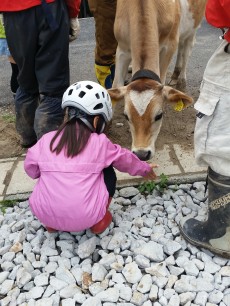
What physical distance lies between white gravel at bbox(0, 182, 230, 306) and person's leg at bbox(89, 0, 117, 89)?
2.07 m

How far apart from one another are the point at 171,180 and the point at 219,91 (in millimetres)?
1141

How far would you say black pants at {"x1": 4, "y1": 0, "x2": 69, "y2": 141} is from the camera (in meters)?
3.42

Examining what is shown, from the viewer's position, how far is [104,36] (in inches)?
188

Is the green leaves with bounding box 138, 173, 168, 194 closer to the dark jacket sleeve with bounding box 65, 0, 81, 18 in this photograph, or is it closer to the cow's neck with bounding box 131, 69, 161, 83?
the cow's neck with bounding box 131, 69, 161, 83

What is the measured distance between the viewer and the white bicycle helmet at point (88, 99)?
9.32 feet

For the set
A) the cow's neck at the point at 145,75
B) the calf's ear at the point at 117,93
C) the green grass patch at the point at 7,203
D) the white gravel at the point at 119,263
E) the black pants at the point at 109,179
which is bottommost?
the green grass patch at the point at 7,203

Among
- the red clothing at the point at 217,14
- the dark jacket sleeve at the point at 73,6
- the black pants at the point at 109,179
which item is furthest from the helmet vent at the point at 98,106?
the dark jacket sleeve at the point at 73,6

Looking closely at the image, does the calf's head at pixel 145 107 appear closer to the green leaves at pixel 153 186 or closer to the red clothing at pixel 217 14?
the green leaves at pixel 153 186

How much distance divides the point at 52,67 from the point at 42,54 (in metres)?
0.13

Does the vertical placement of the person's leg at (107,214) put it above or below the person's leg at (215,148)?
below

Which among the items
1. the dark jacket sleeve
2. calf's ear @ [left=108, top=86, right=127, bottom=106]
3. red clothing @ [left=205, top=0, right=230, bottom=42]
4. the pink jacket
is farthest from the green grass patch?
red clothing @ [left=205, top=0, right=230, bottom=42]

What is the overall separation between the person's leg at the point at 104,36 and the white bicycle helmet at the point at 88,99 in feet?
6.16

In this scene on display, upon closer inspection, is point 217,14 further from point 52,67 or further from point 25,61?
point 25,61

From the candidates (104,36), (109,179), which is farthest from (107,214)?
(104,36)
